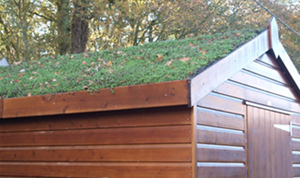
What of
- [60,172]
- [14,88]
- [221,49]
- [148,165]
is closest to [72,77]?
[14,88]

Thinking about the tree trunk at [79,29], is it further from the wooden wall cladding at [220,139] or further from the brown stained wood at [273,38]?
the wooden wall cladding at [220,139]

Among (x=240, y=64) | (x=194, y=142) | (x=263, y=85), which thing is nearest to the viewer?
(x=194, y=142)

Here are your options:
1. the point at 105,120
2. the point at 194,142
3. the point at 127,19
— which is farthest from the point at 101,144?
the point at 127,19

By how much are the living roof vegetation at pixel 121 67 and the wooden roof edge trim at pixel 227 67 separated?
0.11 m

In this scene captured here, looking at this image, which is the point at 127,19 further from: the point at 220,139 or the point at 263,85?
the point at 220,139

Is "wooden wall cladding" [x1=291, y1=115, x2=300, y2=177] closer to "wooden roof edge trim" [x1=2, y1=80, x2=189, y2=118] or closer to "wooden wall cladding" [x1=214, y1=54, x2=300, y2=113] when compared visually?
"wooden wall cladding" [x1=214, y1=54, x2=300, y2=113]

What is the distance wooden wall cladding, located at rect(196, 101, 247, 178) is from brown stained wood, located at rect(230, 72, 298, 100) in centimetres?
36

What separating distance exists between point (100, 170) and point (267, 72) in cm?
325

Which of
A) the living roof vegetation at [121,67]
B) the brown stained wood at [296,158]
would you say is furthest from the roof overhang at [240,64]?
the brown stained wood at [296,158]

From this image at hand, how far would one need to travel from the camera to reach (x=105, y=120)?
175 inches

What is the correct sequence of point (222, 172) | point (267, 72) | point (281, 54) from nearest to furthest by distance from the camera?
point (222, 172)
point (267, 72)
point (281, 54)

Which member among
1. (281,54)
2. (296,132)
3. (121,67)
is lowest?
(296,132)

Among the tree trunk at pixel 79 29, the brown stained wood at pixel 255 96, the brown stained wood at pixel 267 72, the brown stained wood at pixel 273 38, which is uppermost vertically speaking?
the tree trunk at pixel 79 29

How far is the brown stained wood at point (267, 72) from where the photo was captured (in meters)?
5.28
